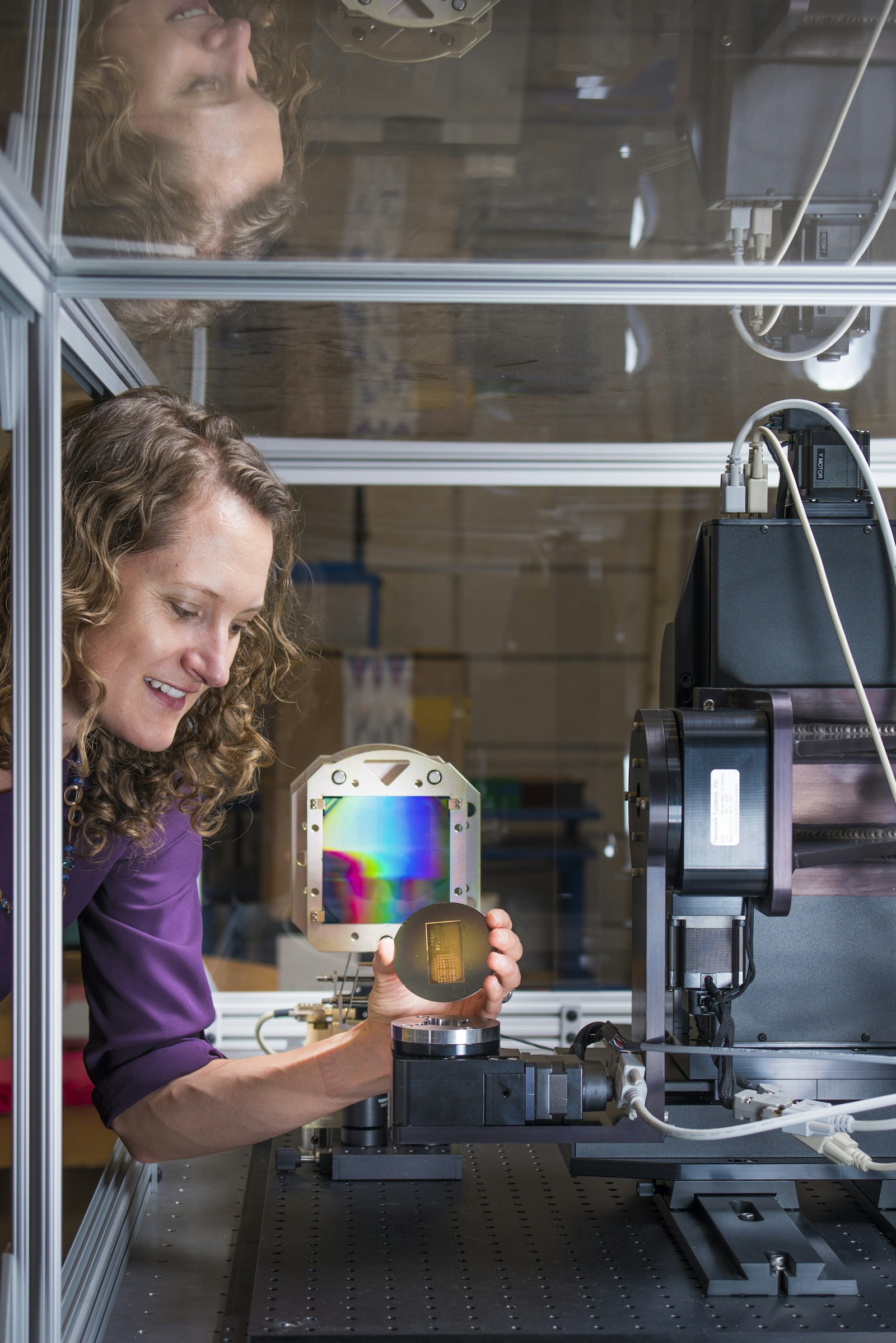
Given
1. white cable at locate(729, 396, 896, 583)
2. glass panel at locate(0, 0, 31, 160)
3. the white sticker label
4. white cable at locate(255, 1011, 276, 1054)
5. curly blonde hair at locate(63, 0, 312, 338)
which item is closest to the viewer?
glass panel at locate(0, 0, 31, 160)

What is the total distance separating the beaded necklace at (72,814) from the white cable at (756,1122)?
54cm

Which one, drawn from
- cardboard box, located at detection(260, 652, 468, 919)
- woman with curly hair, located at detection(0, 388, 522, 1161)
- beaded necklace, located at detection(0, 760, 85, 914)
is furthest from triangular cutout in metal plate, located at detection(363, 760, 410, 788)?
cardboard box, located at detection(260, 652, 468, 919)

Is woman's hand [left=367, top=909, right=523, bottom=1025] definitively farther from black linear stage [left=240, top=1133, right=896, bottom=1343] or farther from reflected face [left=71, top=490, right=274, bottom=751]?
reflected face [left=71, top=490, right=274, bottom=751]

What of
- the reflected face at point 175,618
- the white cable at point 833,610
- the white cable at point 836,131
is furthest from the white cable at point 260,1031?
the white cable at point 836,131

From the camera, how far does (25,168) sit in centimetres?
77

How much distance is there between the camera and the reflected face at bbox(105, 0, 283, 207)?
2.82ft

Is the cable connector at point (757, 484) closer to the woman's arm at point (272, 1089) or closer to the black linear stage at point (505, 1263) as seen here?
the woman's arm at point (272, 1089)

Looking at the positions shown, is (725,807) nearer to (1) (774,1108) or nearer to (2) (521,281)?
(1) (774,1108)

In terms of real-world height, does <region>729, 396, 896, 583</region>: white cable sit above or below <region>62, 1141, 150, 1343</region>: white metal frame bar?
above

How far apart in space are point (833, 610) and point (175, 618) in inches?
23.9

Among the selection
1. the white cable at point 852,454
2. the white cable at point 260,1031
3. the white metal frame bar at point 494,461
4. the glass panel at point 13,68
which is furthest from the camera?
the white metal frame bar at point 494,461

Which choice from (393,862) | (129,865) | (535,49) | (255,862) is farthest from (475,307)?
(255,862)

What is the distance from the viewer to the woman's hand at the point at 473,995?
39.6 inches

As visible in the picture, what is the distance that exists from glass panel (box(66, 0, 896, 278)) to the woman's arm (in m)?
0.65
